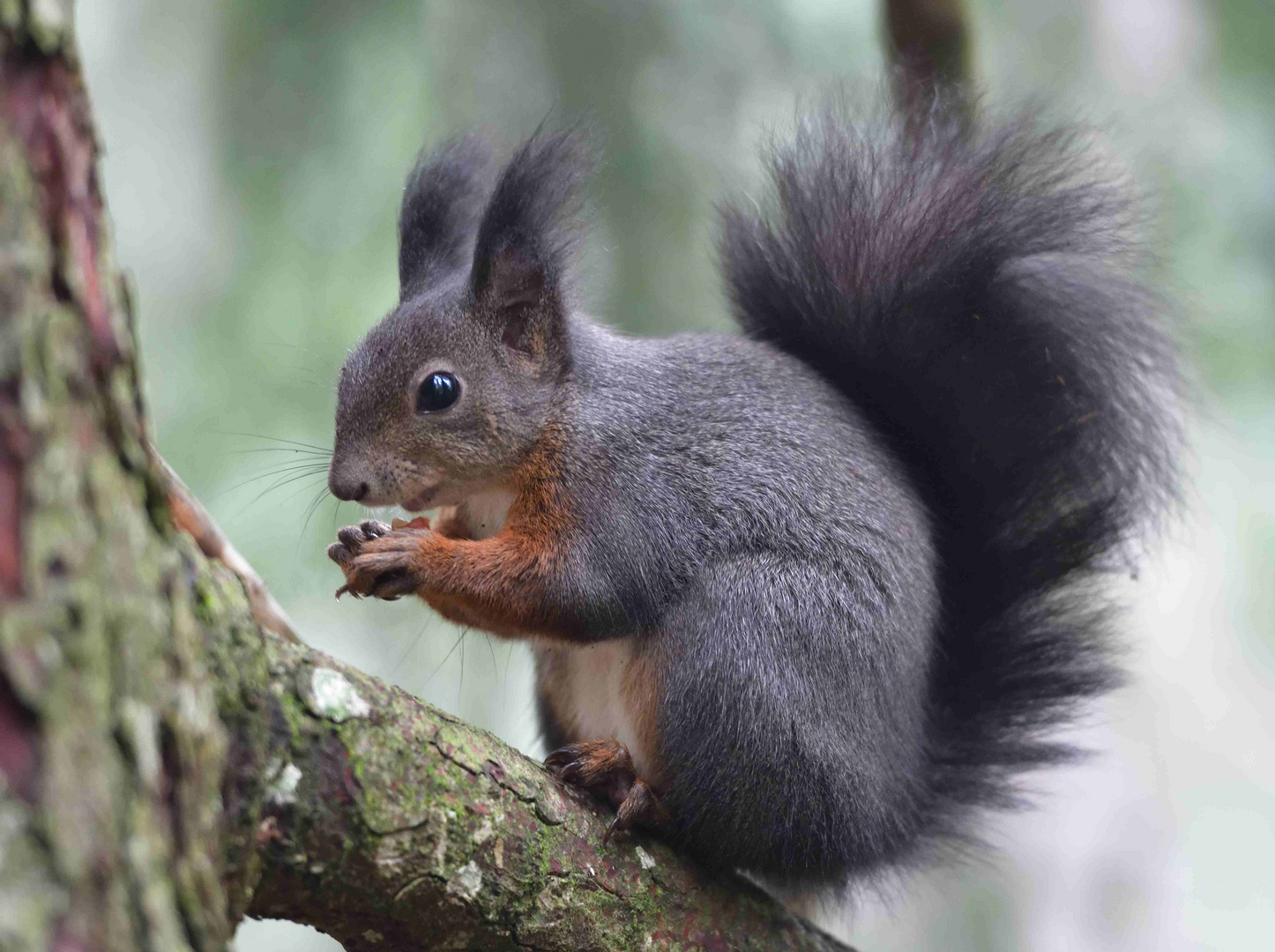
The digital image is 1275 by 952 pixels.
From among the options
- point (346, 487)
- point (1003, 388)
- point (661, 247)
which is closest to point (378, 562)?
point (346, 487)

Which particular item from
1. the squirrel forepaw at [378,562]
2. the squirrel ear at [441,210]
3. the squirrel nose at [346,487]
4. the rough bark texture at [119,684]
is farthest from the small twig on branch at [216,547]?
the squirrel ear at [441,210]

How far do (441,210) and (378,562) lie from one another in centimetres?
70

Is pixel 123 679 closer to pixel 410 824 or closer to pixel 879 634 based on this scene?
pixel 410 824

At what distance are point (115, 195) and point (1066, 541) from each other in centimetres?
221

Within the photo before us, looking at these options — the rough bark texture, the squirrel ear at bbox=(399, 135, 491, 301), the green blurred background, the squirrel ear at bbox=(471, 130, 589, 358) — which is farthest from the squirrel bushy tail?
the rough bark texture

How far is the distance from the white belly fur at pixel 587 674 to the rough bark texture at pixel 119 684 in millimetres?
553

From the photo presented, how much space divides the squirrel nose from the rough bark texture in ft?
1.99

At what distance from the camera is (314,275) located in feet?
9.12

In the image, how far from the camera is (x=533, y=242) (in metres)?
1.68

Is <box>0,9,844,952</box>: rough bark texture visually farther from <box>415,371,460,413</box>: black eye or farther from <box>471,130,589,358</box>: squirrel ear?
<box>471,130,589,358</box>: squirrel ear

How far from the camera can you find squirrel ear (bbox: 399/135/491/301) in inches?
73.7

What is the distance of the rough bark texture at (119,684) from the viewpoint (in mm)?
583

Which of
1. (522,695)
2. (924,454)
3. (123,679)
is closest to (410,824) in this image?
(123,679)

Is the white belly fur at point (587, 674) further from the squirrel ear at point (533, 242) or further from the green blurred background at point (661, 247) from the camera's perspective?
the green blurred background at point (661, 247)
